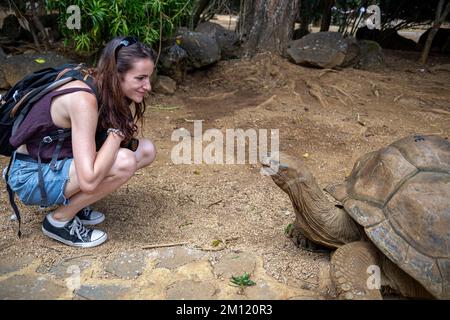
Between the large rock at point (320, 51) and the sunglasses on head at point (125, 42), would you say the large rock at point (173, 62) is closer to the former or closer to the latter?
the large rock at point (320, 51)

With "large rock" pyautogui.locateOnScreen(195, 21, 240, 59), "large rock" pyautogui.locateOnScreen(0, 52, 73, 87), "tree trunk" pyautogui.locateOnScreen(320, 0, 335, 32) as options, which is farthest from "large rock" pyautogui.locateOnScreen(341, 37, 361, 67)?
"large rock" pyautogui.locateOnScreen(0, 52, 73, 87)

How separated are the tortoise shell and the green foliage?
343 centimetres

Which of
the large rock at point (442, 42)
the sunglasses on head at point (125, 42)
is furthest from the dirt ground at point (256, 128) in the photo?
the large rock at point (442, 42)

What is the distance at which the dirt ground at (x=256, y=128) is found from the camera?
268cm

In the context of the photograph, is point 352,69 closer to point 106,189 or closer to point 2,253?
point 106,189

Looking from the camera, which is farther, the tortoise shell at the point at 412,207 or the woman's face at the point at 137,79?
the woman's face at the point at 137,79

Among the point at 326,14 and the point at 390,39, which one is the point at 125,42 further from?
the point at 390,39

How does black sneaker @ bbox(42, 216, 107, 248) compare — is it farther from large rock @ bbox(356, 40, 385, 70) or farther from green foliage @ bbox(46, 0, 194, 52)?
large rock @ bbox(356, 40, 385, 70)

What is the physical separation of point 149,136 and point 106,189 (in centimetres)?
199

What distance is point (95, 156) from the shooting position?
2311mm

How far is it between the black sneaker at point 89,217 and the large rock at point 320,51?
4.73 meters

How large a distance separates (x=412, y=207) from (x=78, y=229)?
6.22 ft

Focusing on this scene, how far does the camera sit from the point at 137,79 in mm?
2332

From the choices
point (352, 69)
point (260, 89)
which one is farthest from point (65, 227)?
point (352, 69)
